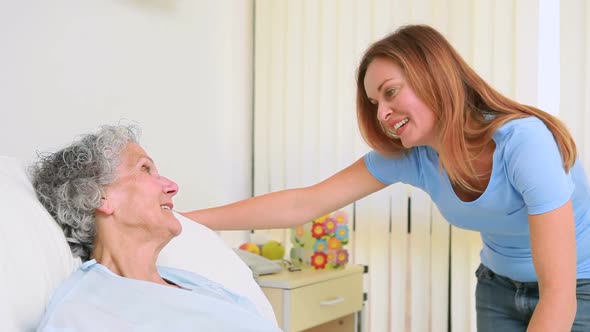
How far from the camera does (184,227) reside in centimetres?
186

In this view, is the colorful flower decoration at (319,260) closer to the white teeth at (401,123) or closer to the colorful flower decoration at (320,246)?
the colorful flower decoration at (320,246)

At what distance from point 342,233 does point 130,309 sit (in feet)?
5.35

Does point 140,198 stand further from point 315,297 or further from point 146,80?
point 146,80

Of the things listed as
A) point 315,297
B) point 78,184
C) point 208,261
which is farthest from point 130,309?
point 315,297

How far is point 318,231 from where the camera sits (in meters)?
2.91

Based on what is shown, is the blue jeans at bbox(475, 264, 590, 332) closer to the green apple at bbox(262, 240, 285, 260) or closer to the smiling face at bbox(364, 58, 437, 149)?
the smiling face at bbox(364, 58, 437, 149)

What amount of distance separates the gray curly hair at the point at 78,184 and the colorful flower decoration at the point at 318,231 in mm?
1388

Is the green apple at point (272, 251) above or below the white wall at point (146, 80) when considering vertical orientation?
below

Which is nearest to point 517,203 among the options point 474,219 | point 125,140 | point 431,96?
point 474,219

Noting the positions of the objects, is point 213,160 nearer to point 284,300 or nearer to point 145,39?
point 145,39

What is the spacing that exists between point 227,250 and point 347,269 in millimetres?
1073

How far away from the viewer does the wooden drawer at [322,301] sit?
259 centimetres

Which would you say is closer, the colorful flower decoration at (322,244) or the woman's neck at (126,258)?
the woman's neck at (126,258)

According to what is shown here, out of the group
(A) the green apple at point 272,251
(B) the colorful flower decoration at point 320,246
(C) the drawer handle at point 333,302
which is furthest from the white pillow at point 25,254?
(A) the green apple at point 272,251
